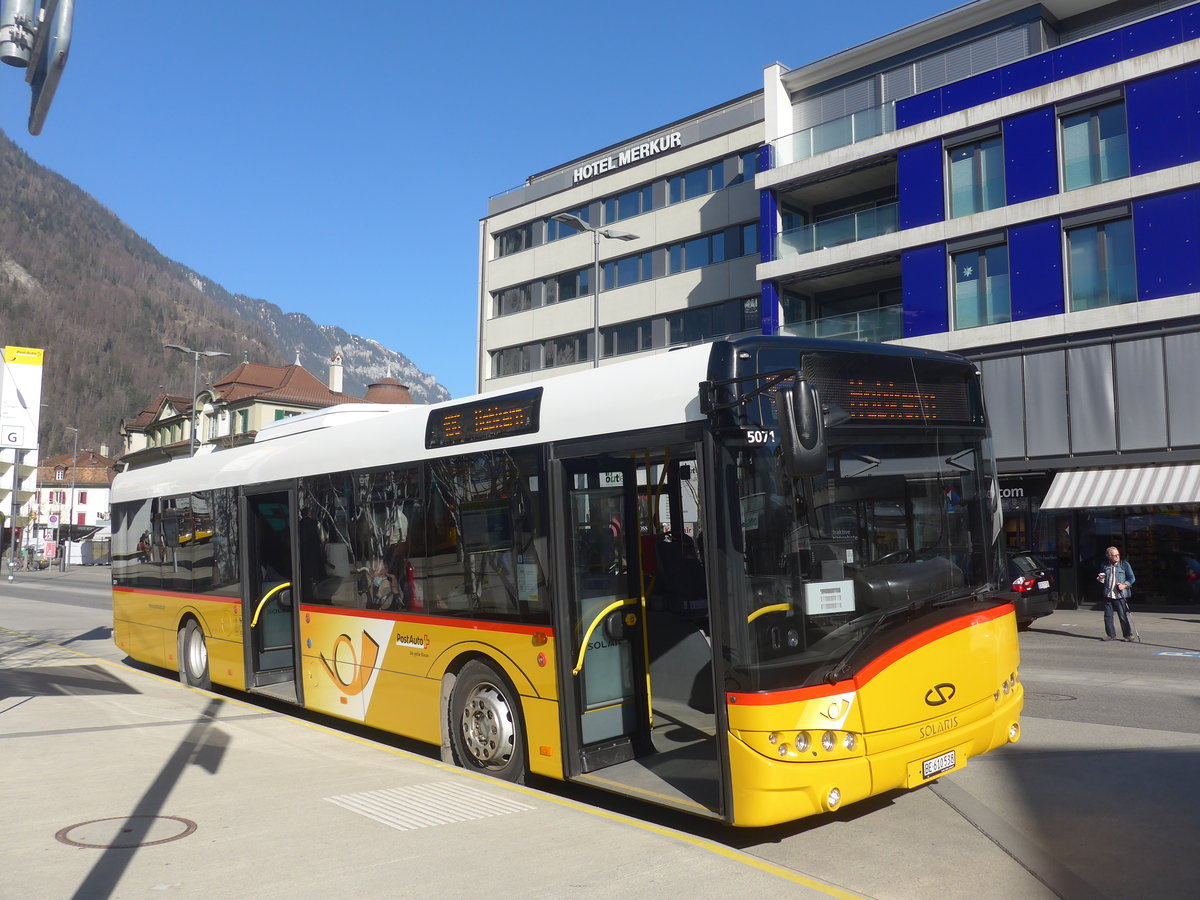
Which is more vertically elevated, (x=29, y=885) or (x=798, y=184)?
(x=798, y=184)

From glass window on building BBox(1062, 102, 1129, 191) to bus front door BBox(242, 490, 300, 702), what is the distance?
2285 centimetres

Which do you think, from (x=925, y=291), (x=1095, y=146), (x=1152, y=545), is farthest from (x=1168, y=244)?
(x=1152, y=545)

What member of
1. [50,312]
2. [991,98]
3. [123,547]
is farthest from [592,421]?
[50,312]

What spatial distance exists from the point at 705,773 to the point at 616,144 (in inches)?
1600

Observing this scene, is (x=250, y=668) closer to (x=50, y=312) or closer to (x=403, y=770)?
(x=403, y=770)

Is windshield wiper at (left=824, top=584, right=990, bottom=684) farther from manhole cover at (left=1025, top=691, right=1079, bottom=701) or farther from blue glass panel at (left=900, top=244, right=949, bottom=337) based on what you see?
blue glass panel at (left=900, top=244, right=949, bottom=337)

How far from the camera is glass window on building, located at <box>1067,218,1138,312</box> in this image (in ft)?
82.2

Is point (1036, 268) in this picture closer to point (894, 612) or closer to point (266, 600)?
point (266, 600)

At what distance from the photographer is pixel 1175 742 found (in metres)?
8.77

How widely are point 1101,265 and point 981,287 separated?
3060mm

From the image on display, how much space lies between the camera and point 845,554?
5.76 metres

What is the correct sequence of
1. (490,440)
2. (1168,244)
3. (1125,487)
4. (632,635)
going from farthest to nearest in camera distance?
(1168,244) → (1125,487) → (490,440) → (632,635)

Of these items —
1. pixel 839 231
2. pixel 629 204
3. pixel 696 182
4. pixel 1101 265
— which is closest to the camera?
pixel 1101 265

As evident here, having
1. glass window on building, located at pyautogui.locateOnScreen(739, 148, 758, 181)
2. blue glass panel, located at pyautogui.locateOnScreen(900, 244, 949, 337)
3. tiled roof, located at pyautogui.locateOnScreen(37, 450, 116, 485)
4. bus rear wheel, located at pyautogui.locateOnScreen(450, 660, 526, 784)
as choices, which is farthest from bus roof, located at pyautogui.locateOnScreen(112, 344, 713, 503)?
tiled roof, located at pyautogui.locateOnScreen(37, 450, 116, 485)
